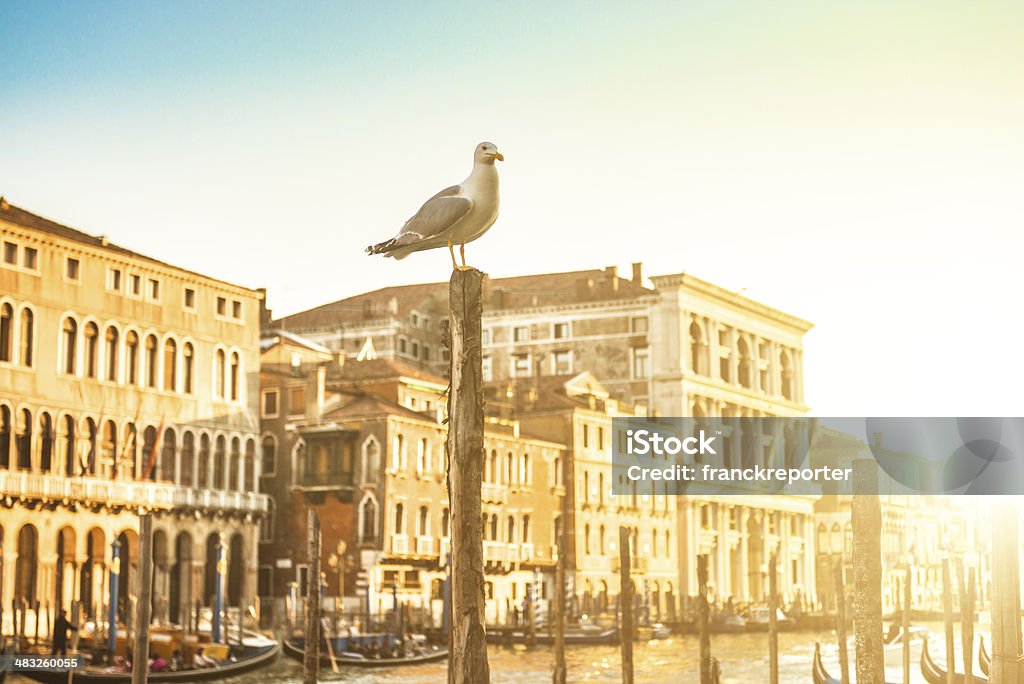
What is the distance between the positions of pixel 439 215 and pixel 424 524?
935 centimetres

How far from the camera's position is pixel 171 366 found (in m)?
11.2

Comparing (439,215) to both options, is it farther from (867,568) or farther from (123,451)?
(123,451)

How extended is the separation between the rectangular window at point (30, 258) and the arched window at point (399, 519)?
3.39 metres

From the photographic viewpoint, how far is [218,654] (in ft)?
32.8

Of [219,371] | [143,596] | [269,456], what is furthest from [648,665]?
[143,596]

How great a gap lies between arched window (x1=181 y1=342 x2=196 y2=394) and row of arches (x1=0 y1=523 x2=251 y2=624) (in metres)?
0.99

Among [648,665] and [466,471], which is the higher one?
[466,471]

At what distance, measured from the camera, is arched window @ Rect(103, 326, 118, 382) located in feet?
34.8

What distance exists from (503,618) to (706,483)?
323 centimetres

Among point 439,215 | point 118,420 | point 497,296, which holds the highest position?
point 497,296

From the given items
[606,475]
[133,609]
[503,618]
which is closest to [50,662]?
[133,609]

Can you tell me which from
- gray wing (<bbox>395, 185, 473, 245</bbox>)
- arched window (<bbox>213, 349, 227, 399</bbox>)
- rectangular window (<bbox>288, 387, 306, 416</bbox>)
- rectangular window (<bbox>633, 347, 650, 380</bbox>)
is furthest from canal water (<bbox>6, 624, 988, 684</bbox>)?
gray wing (<bbox>395, 185, 473, 245</bbox>)

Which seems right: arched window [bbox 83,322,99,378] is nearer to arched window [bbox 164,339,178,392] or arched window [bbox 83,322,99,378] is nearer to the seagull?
arched window [bbox 164,339,178,392]

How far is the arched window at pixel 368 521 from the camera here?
472 inches
